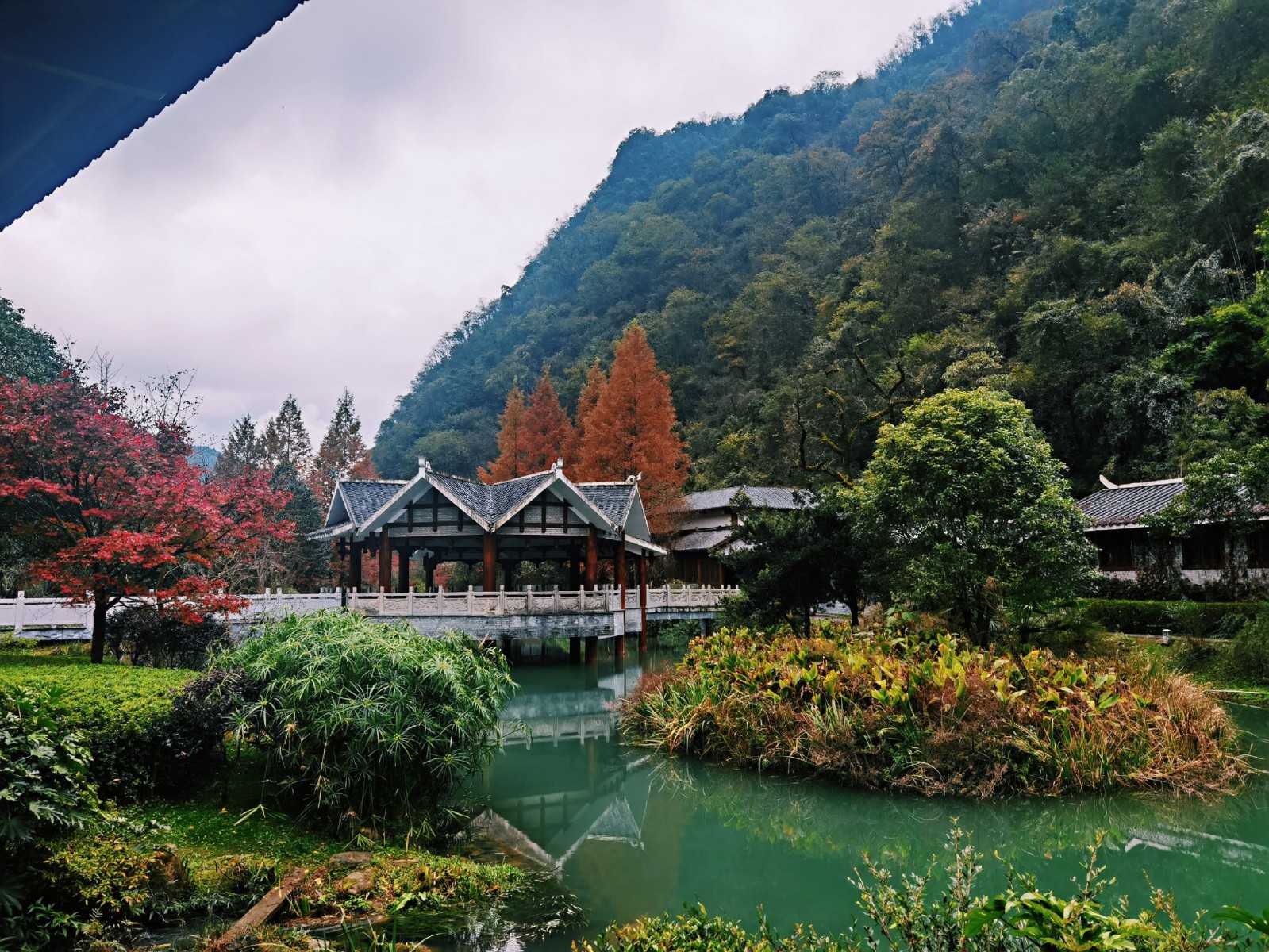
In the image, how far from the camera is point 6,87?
60.0 inches

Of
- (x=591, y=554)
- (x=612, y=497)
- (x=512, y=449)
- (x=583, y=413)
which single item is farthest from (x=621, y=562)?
(x=512, y=449)

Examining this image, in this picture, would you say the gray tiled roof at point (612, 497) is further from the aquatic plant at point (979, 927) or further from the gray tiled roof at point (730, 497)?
the aquatic plant at point (979, 927)

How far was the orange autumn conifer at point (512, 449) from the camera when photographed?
38844 millimetres

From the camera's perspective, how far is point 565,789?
9820 mm

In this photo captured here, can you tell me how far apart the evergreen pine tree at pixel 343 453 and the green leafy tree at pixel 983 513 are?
32.7 meters

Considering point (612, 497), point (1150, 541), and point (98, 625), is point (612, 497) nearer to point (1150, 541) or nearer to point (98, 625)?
point (1150, 541)

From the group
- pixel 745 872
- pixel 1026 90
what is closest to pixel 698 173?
pixel 1026 90

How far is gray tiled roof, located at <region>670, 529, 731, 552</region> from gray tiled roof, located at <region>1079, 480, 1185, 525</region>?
42.7 ft

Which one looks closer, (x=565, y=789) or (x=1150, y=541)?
(x=565, y=789)

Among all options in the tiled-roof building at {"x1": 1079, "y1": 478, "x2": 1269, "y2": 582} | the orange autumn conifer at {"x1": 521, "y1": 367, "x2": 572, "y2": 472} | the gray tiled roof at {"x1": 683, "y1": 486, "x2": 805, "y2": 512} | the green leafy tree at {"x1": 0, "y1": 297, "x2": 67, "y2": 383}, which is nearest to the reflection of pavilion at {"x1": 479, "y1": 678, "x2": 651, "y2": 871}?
the tiled-roof building at {"x1": 1079, "y1": 478, "x2": 1269, "y2": 582}

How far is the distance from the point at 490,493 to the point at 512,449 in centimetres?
1848

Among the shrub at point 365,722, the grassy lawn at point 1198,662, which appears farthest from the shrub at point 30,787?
the grassy lawn at point 1198,662

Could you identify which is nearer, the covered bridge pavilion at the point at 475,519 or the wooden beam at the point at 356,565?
the covered bridge pavilion at the point at 475,519

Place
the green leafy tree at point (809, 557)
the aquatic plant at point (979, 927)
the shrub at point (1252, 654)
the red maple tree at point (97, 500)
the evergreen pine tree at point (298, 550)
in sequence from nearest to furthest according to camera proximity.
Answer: the aquatic plant at point (979, 927), the red maple tree at point (97, 500), the shrub at point (1252, 654), the green leafy tree at point (809, 557), the evergreen pine tree at point (298, 550)
